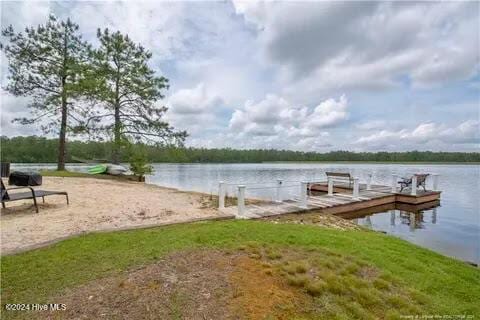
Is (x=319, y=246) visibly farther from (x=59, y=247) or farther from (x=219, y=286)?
(x=59, y=247)

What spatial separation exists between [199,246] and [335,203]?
7488mm

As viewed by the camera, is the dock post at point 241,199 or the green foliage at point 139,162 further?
the green foliage at point 139,162

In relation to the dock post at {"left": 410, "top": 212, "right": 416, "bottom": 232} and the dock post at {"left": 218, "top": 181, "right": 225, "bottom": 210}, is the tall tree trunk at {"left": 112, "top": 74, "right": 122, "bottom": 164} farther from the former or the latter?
the dock post at {"left": 410, "top": 212, "right": 416, "bottom": 232}

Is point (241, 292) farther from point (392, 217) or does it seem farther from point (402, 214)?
point (402, 214)

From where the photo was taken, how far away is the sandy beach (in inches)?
191

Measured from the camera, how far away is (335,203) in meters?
10.3

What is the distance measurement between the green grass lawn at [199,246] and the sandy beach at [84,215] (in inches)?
29.0

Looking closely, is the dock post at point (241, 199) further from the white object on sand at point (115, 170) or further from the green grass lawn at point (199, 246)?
the white object on sand at point (115, 170)

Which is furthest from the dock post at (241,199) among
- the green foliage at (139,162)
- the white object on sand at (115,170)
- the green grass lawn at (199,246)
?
the white object on sand at (115,170)

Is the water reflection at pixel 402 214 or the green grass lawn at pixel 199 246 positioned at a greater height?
the green grass lawn at pixel 199 246

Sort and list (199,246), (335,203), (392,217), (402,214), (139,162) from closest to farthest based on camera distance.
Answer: (199,246)
(335,203)
(392,217)
(402,214)
(139,162)

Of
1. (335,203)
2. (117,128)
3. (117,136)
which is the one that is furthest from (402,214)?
(117,128)

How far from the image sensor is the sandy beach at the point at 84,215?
4.86 meters

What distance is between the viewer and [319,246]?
4102 millimetres
